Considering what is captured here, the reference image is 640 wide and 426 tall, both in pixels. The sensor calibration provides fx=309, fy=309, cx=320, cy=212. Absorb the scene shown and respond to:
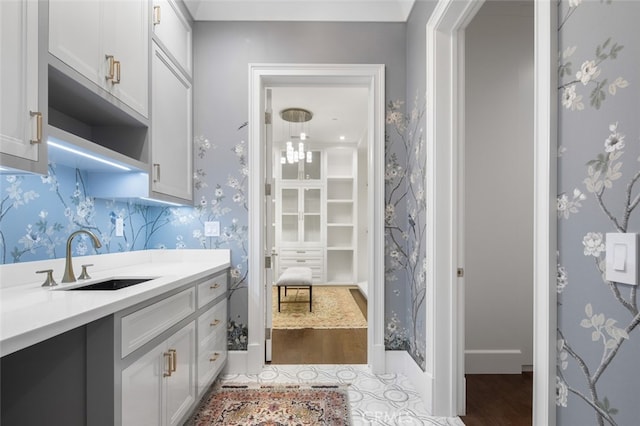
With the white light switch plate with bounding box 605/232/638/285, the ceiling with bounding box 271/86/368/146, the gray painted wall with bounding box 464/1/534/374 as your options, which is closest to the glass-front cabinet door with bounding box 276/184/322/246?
the ceiling with bounding box 271/86/368/146

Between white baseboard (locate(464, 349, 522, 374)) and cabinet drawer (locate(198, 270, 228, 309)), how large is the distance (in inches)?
74.4

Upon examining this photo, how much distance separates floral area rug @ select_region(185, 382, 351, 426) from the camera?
5.80 feet

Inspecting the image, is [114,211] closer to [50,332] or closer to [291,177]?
[50,332]

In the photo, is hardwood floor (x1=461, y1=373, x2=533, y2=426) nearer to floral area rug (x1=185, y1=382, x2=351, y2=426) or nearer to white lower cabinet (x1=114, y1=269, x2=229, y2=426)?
floral area rug (x1=185, y1=382, x2=351, y2=426)

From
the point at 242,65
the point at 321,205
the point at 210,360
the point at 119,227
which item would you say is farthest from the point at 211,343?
the point at 321,205

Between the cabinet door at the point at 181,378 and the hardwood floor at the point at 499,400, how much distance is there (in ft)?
5.11

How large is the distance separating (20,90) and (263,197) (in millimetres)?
1510

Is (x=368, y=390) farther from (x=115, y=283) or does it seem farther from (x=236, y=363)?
(x=115, y=283)

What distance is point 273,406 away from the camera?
6.27ft

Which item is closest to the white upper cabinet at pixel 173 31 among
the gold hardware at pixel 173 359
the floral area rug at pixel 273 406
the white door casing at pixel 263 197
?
the white door casing at pixel 263 197

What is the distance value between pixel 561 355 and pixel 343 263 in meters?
5.20

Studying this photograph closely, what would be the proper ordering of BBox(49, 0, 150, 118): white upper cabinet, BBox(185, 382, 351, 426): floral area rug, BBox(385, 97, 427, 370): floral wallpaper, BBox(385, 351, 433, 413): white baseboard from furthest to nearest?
BBox(385, 97, 427, 370): floral wallpaper < BBox(385, 351, 433, 413): white baseboard < BBox(185, 382, 351, 426): floral area rug < BBox(49, 0, 150, 118): white upper cabinet

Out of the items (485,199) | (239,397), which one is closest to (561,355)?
(485,199)

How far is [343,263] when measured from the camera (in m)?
6.08
